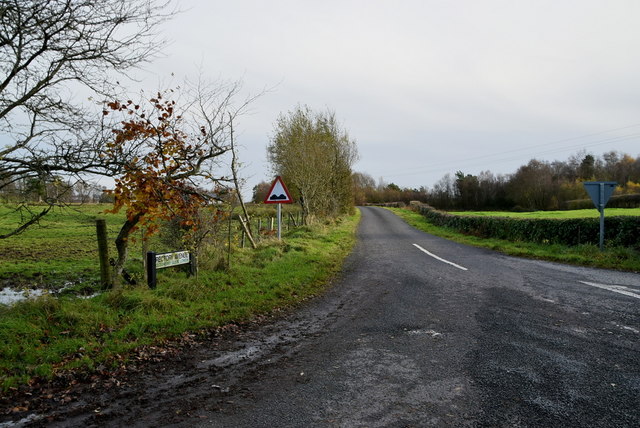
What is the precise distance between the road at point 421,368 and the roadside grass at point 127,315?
872 mm

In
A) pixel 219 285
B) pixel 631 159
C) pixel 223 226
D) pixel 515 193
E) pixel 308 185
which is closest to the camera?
pixel 219 285

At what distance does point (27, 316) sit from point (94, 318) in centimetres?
85

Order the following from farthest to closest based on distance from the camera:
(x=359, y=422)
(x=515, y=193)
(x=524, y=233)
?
(x=515, y=193) < (x=524, y=233) < (x=359, y=422)

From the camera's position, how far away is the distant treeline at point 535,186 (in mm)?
A: 67688

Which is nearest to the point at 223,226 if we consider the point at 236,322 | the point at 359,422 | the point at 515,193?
the point at 236,322

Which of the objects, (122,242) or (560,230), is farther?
(560,230)

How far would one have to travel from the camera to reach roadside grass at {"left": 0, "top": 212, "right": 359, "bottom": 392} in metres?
4.80

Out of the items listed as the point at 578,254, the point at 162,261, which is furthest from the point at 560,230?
the point at 162,261

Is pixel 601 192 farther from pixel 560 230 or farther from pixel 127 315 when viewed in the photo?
pixel 127 315

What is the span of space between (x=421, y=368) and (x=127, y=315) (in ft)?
14.6

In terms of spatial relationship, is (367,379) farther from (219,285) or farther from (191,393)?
(219,285)

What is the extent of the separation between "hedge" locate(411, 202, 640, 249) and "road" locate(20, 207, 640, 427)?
6.68 meters

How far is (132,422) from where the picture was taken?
135 inches

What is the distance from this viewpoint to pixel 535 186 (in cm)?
7394
